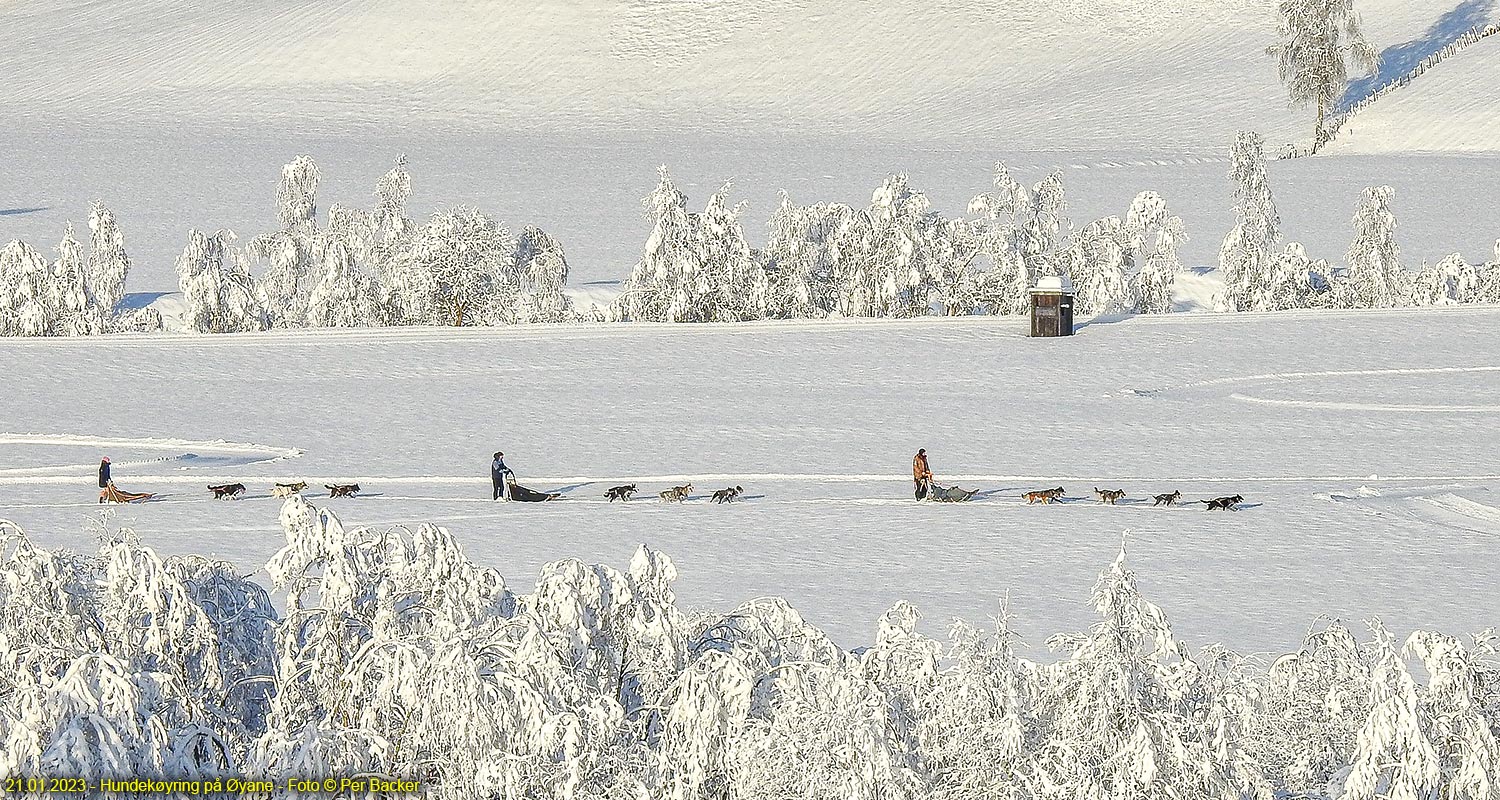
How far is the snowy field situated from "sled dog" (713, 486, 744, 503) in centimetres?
28

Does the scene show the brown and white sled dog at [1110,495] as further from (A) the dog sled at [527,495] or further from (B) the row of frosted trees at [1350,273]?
(B) the row of frosted trees at [1350,273]

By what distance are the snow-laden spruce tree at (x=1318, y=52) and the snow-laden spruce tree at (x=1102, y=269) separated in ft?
106

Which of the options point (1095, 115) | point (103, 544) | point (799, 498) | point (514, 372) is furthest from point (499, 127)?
point (103, 544)

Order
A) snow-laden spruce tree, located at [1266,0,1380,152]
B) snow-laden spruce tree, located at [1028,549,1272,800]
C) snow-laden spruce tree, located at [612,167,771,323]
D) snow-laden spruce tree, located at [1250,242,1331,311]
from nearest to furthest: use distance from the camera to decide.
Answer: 1. snow-laden spruce tree, located at [1028,549,1272,800]
2. snow-laden spruce tree, located at [612,167,771,323]
3. snow-laden spruce tree, located at [1250,242,1331,311]
4. snow-laden spruce tree, located at [1266,0,1380,152]

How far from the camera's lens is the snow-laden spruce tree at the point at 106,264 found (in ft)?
134

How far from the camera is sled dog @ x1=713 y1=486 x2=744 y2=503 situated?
2288 cm

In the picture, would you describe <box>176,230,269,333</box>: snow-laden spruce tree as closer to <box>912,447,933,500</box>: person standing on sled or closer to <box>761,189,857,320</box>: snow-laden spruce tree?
<box>761,189,857,320</box>: snow-laden spruce tree

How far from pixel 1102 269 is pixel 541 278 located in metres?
11.9

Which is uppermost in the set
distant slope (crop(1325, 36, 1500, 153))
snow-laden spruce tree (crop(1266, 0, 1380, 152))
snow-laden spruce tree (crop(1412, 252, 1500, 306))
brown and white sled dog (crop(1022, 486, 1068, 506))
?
snow-laden spruce tree (crop(1266, 0, 1380, 152))

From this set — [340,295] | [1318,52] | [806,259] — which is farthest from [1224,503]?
[1318,52]

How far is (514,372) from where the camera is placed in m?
32.8

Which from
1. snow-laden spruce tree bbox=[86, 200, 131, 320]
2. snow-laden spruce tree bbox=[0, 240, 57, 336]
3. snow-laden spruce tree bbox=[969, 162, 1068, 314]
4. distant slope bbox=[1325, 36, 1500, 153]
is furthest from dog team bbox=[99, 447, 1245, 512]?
distant slope bbox=[1325, 36, 1500, 153]

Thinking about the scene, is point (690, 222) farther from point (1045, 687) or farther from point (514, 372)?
point (1045, 687)

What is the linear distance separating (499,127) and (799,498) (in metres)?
58.2
